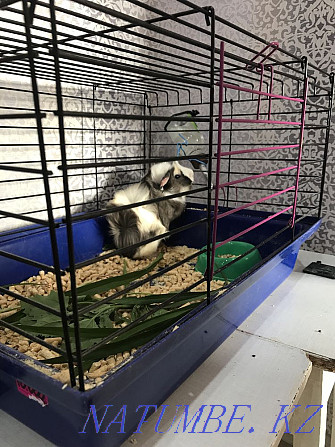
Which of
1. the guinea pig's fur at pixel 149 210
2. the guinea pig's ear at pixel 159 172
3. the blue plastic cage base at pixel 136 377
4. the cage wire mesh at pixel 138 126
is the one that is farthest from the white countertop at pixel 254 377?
the guinea pig's ear at pixel 159 172

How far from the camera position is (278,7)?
1.37 m

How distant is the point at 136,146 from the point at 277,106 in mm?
671

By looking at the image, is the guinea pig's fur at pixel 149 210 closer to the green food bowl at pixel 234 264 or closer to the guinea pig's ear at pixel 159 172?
the guinea pig's ear at pixel 159 172

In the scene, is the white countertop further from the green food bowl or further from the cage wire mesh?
the cage wire mesh

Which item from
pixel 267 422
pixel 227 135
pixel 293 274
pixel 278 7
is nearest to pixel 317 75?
pixel 278 7

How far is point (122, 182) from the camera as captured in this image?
5.46 ft

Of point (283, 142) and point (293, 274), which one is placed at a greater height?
point (283, 142)

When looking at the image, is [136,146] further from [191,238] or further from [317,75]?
[317,75]

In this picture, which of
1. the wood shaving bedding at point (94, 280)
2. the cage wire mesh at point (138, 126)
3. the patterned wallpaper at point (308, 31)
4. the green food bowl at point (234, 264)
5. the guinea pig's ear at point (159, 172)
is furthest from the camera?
the guinea pig's ear at point (159, 172)

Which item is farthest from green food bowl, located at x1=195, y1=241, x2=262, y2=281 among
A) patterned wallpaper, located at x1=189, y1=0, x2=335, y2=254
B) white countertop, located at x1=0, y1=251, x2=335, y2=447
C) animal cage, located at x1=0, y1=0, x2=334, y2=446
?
patterned wallpaper, located at x1=189, y1=0, x2=335, y2=254

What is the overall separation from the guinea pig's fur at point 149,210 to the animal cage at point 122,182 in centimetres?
7

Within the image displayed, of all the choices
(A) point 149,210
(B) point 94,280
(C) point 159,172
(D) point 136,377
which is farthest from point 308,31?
(D) point 136,377

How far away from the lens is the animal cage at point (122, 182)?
1.38 ft

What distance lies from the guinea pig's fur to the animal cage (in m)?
0.07
